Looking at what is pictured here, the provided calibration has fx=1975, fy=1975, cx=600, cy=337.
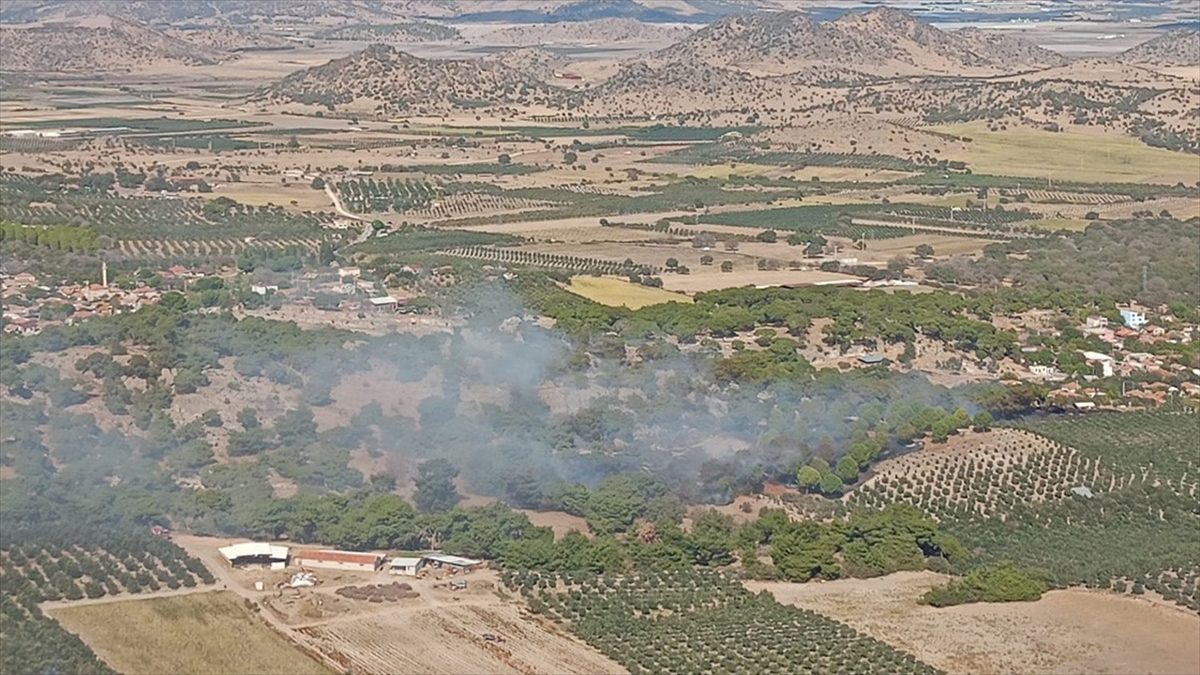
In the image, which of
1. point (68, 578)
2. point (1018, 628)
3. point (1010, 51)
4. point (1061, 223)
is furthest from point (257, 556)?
point (1010, 51)

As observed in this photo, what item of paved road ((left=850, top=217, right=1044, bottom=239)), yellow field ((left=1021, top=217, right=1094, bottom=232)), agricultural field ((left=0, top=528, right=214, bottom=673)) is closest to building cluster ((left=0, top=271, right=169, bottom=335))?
agricultural field ((left=0, top=528, right=214, bottom=673))

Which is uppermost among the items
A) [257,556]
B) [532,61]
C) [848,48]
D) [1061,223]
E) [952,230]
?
[257,556]

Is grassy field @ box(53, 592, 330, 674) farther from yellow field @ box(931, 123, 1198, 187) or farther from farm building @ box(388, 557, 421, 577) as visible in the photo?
yellow field @ box(931, 123, 1198, 187)

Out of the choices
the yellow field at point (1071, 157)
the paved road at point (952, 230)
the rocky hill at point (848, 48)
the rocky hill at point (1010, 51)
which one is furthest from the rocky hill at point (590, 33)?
the paved road at point (952, 230)

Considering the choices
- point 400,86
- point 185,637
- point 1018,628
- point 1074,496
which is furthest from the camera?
point 400,86

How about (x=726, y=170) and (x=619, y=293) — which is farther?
(x=726, y=170)

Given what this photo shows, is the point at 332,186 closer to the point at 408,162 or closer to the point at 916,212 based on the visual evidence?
the point at 408,162

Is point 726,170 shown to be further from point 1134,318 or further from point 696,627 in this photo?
point 696,627
